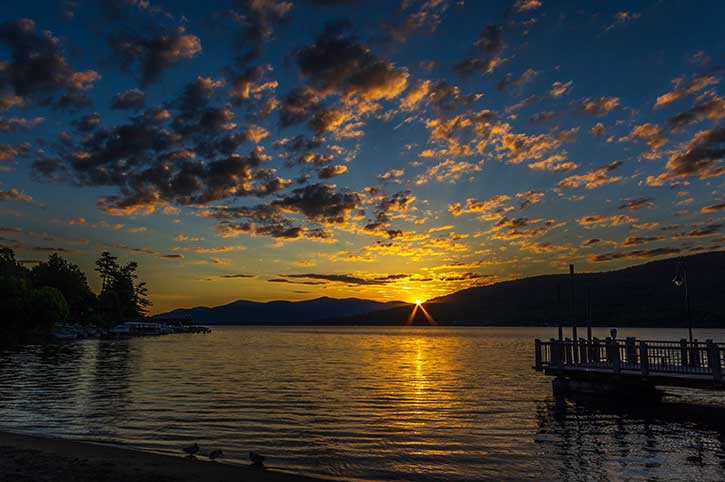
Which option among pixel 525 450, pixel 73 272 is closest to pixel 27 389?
pixel 525 450

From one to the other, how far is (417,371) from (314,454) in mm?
36975

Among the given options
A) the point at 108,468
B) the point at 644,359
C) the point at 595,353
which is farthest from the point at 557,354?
the point at 108,468

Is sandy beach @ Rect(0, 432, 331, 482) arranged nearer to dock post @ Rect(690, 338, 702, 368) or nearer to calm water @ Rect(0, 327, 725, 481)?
calm water @ Rect(0, 327, 725, 481)

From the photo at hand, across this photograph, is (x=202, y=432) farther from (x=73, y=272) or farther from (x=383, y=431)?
(x=73, y=272)

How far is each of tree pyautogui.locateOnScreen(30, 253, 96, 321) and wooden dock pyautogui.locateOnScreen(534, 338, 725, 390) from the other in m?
128

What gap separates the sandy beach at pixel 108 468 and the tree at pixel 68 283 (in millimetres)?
127598

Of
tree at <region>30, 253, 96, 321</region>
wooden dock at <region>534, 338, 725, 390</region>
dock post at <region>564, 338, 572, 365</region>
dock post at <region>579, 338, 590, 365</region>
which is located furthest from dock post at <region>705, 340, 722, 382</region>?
tree at <region>30, 253, 96, 321</region>

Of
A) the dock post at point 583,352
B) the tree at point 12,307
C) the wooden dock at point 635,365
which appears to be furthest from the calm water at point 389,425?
the tree at point 12,307

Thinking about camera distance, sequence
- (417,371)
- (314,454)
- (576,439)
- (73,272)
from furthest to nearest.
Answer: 1. (73,272)
2. (417,371)
3. (576,439)
4. (314,454)

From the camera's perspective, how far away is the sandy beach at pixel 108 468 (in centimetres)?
1309

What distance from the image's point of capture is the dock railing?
2520 cm

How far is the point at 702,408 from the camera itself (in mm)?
28391

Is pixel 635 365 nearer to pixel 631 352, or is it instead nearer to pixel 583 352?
pixel 631 352

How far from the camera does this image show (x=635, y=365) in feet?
95.8
